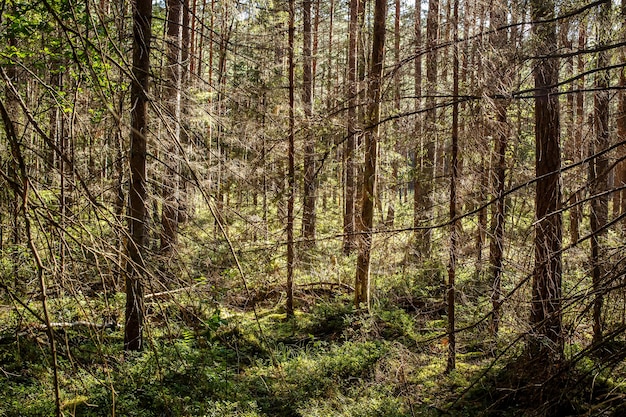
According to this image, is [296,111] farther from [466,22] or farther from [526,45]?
[526,45]

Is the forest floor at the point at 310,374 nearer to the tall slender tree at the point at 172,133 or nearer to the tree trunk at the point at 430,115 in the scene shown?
the tree trunk at the point at 430,115

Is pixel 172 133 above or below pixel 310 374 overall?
above

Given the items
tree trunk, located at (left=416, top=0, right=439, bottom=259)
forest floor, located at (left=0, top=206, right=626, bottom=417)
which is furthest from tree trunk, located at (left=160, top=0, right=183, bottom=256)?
tree trunk, located at (left=416, top=0, right=439, bottom=259)

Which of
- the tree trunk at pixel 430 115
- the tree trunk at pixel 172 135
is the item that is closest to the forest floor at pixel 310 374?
the tree trunk at pixel 430 115

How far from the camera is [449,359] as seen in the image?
7.60 m

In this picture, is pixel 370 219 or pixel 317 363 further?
pixel 370 219

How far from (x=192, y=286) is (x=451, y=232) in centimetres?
579

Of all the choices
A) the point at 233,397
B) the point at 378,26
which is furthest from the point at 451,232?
the point at 378,26

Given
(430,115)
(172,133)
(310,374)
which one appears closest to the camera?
(172,133)

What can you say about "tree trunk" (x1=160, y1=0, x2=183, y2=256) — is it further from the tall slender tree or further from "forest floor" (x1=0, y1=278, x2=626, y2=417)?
"forest floor" (x1=0, y1=278, x2=626, y2=417)

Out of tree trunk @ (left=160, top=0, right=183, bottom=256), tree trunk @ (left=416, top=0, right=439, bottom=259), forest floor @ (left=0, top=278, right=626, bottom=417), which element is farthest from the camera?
tree trunk @ (left=416, top=0, right=439, bottom=259)

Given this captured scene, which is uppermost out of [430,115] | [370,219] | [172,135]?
[430,115]

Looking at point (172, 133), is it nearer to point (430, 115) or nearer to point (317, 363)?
point (430, 115)

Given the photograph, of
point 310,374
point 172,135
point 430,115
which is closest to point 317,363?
point 310,374
